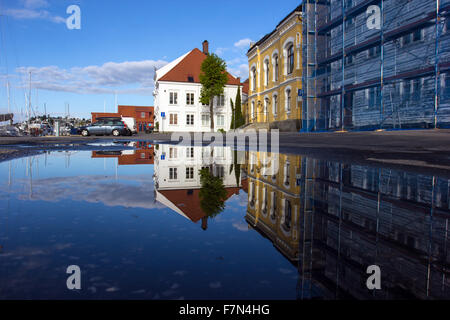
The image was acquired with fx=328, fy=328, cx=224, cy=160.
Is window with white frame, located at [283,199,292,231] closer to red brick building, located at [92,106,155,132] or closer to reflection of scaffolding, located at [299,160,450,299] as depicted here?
reflection of scaffolding, located at [299,160,450,299]

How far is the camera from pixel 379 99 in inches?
705

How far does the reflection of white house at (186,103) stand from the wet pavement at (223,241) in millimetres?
42881

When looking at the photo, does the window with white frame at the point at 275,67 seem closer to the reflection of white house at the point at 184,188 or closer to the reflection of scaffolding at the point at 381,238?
the reflection of white house at the point at 184,188

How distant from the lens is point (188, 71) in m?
47.0

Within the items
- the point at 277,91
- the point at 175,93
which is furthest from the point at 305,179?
the point at 175,93

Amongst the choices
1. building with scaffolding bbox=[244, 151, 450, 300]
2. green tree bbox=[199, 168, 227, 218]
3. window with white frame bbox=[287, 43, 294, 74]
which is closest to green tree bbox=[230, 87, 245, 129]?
window with white frame bbox=[287, 43, 294, 74]

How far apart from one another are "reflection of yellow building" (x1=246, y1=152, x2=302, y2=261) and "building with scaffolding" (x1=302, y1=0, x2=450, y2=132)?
1372 cm

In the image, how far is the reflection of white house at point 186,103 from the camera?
44969 millimetres

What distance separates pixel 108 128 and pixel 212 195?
92.2 feet

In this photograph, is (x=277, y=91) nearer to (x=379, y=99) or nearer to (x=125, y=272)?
(x=379, y=99)

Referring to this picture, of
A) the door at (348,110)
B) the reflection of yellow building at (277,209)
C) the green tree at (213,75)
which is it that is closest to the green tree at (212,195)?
the reflection of yellow building at (277,209)

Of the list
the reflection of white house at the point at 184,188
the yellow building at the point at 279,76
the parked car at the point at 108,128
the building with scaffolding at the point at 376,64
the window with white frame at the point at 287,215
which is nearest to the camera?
the window with white frame at the point at 287,215

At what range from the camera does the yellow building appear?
25.5 m

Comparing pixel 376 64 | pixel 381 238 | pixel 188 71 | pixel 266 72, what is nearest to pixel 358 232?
pixel 381 238
